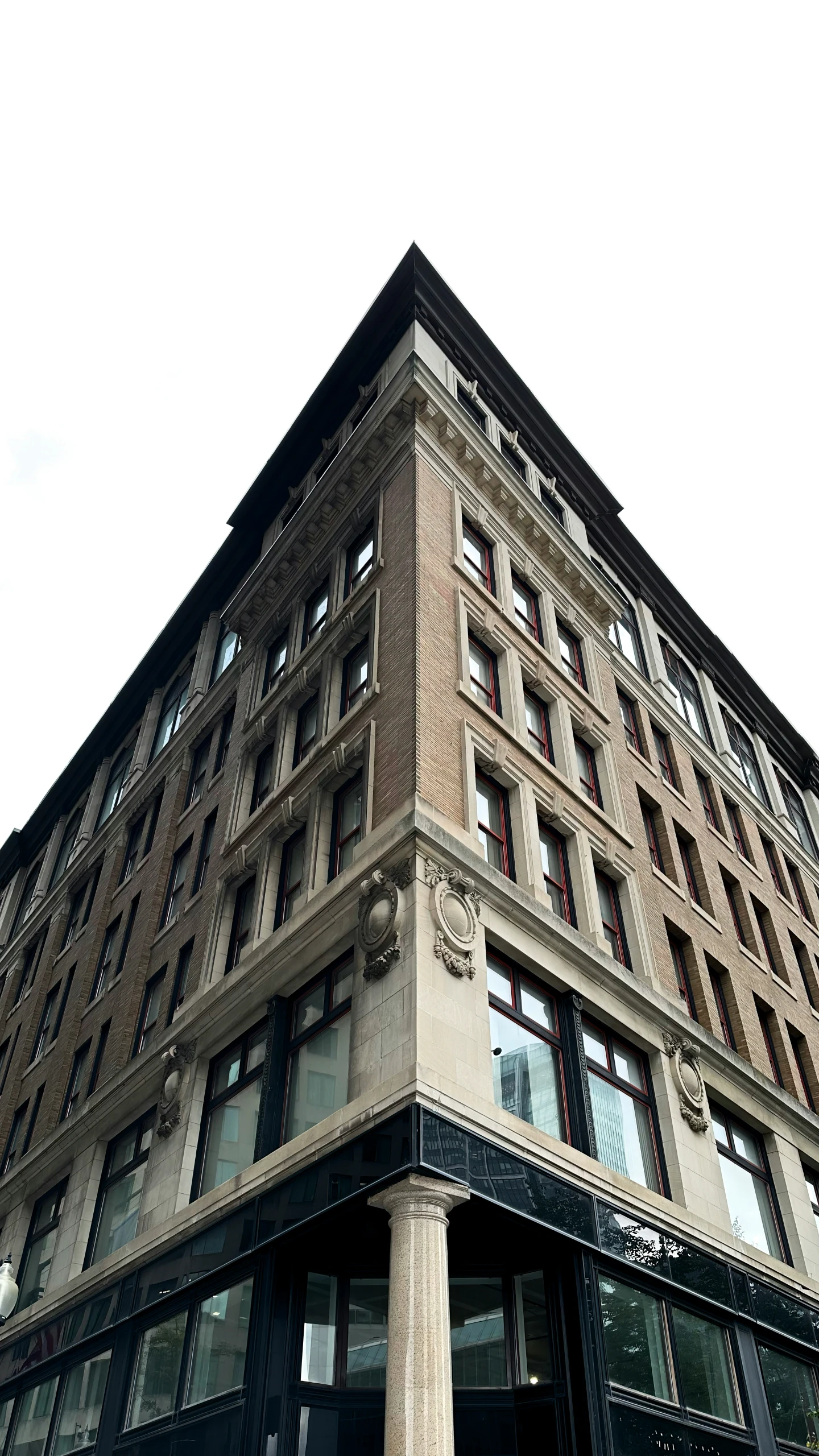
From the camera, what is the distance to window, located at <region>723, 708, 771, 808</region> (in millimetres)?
38628

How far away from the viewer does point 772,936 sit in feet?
104

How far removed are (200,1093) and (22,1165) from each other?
30.5ft

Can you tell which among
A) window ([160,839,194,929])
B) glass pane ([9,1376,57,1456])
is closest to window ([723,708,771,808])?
window ([160,839,194,929])

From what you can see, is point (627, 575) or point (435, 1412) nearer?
point (435, 1412)

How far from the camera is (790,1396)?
63.2 ft

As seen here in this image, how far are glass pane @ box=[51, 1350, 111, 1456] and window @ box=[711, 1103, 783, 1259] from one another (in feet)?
40.0

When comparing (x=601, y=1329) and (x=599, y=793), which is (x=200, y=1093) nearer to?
(x=601, y=1329)

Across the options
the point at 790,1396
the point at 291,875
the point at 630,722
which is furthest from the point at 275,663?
the point at 790,1396

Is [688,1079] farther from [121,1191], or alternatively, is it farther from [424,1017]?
[121,1191]

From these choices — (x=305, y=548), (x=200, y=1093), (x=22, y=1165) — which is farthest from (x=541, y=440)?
(x=22, y=1165)

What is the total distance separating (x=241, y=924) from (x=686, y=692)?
1932 cm

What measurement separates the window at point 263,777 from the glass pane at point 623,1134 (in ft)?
35.2

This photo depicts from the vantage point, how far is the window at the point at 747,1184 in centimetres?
2141

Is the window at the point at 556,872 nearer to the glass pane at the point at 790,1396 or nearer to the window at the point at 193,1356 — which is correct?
the glass pane at the point at 790,1396
